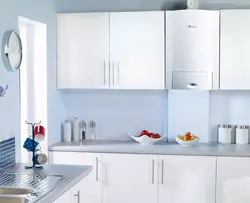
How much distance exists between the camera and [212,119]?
423 cm

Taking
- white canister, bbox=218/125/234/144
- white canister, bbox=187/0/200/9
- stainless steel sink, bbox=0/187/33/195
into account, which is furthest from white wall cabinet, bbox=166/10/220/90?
stainless steel sink, bbox=0/187/33/195

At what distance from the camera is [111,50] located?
4.05m

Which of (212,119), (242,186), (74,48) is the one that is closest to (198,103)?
(212,119)

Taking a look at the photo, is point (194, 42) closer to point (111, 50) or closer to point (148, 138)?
point (111, 50)

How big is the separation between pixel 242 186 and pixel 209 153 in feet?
1.36

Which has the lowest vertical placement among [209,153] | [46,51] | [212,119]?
[209,153]

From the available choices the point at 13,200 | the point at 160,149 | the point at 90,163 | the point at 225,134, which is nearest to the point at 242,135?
the point at 225,134

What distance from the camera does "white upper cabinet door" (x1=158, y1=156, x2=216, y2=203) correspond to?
12.3 feet

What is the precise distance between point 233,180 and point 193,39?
131 centimetres

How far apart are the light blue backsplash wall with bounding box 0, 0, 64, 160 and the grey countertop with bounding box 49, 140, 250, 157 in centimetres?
25

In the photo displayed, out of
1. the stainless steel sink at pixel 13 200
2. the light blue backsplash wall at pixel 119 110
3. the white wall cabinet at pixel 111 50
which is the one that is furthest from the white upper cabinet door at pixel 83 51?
the stainless steel sink at pixel 13 200

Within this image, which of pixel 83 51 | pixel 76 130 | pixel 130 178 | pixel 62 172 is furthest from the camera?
pixel 76 130

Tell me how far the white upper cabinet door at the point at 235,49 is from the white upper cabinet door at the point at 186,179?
2.48 ft

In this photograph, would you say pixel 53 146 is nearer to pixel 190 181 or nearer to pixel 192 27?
pixel 190 181
